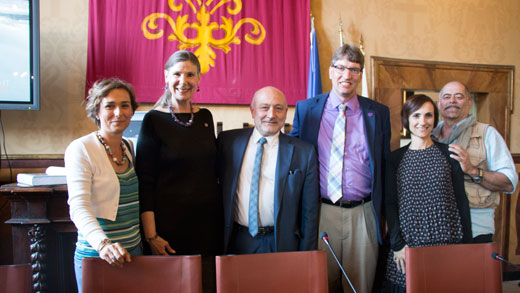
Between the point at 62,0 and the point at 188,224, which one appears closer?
the point at 188,224

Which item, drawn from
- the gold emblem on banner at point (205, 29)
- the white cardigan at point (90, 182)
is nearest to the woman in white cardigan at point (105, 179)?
the white cardigan at point (90, 182)

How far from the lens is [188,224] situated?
1749 millimetres

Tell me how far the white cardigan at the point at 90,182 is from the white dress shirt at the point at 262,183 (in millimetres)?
620

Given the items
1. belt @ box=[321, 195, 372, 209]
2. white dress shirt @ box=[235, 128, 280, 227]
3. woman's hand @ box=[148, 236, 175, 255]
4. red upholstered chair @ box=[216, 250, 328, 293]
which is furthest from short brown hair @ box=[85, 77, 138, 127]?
belt @ box=[321, 195, 372, 209]

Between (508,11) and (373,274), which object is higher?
(508,11)

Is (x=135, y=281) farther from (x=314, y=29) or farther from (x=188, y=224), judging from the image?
(x=314, y=29)

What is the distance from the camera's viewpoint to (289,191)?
1771mm

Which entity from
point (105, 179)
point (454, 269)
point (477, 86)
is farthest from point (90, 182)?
point (477, 86)

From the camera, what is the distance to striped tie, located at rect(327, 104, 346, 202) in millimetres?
2008

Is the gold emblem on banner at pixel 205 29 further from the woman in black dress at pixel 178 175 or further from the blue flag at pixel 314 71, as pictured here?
the woman in black dress at pixel 178 175

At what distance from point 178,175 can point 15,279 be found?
29.6 inches

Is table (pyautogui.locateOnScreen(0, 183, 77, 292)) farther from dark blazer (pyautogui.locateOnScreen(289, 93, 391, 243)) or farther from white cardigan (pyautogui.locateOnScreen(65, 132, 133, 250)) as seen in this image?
dark blazer (pyautogui.locateOnScreen(289, 93, 391, 243))

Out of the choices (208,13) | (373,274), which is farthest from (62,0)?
(373,274)

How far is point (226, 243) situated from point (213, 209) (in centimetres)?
19
